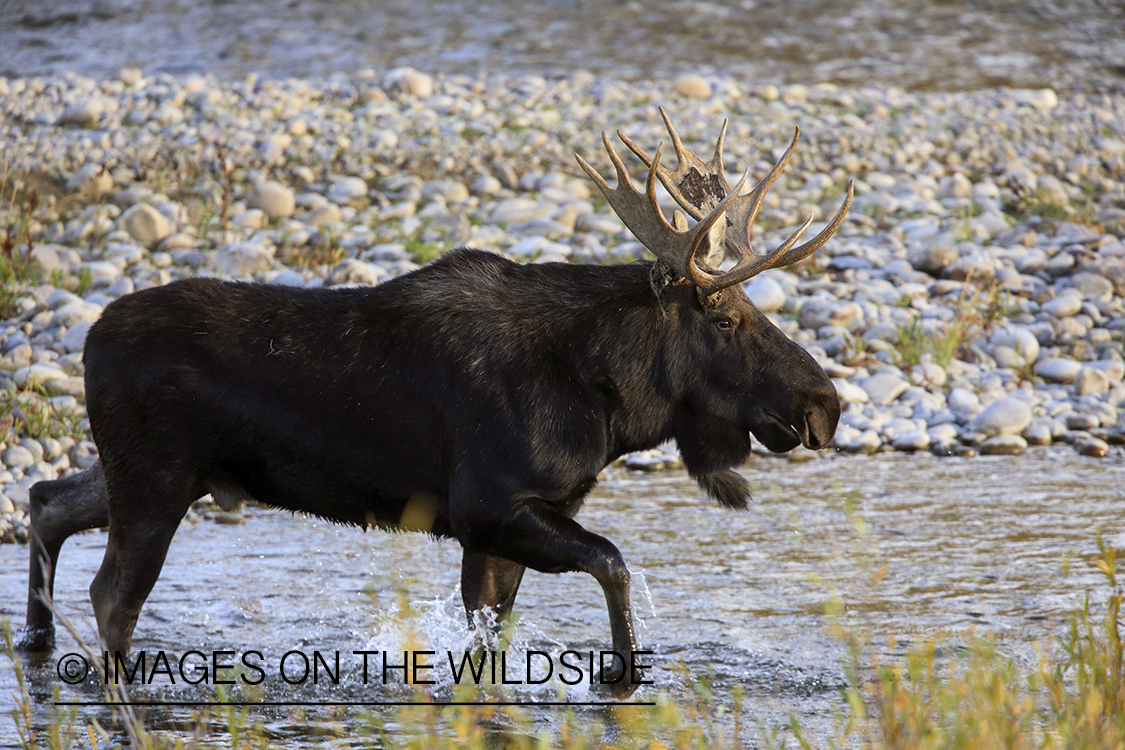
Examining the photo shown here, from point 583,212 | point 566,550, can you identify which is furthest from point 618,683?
point 583,212

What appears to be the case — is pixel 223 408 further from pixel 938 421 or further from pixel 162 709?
pixel 938 421

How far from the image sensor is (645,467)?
7680 millimetres

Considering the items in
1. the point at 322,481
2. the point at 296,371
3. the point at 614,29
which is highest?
the point at 614,29

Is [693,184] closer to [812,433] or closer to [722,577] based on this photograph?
[812,433]

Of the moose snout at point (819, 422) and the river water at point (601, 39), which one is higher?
the river water at point (601, 39)

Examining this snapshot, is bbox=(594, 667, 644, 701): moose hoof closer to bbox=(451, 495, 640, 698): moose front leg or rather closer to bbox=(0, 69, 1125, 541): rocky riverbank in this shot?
bbox=(451, 495, 640, 698): moose front leg

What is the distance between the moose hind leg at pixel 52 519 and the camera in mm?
5168

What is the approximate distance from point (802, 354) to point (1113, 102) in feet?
35.5

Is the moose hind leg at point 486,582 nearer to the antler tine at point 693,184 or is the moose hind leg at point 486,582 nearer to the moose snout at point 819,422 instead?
the moose snout at point 819,422

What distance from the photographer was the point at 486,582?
5.04 m

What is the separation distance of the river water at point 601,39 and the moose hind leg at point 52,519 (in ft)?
35.8

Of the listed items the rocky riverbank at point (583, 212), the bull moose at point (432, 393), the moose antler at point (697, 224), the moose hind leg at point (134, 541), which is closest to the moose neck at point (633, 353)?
the bull moose at point (432, 393)

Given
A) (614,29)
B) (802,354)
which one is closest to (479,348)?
(802,354)

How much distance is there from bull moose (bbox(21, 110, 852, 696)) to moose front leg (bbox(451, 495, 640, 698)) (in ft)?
0.09
